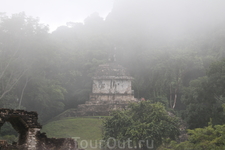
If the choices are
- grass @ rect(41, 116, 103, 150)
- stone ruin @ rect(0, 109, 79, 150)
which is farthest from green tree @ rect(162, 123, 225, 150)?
grass @ rect(41, 116, 103, 150)

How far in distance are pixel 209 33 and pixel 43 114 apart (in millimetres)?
35681

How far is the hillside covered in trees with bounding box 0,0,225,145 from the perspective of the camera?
25219mm

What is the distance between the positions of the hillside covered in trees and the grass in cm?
496

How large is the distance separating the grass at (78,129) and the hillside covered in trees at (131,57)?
4.96m

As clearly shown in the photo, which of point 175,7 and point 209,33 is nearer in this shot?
point 209,33

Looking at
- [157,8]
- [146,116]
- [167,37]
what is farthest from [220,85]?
[157,8]

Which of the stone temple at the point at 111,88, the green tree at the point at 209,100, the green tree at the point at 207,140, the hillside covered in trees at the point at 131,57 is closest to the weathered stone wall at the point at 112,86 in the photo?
the stone temple at the point at 111,88

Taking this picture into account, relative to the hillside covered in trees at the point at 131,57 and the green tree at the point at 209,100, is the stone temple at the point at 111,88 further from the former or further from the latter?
the green tree at the point at 209,100

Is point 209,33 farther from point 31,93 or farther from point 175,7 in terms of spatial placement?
point 31,93

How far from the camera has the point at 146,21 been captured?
64438mm

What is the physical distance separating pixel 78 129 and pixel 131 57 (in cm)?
2969

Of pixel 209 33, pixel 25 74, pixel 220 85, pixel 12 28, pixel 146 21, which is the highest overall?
pixel 146 21

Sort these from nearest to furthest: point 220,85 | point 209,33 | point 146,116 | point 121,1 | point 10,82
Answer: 1. point 146,116
2. point 220,85
3. point 10,82
4. point 209,33
5. point 121,1

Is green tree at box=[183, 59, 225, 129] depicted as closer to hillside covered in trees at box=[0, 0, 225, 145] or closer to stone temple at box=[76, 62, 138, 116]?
hillside covered in trees at box=[0, 0, 225, 145]
